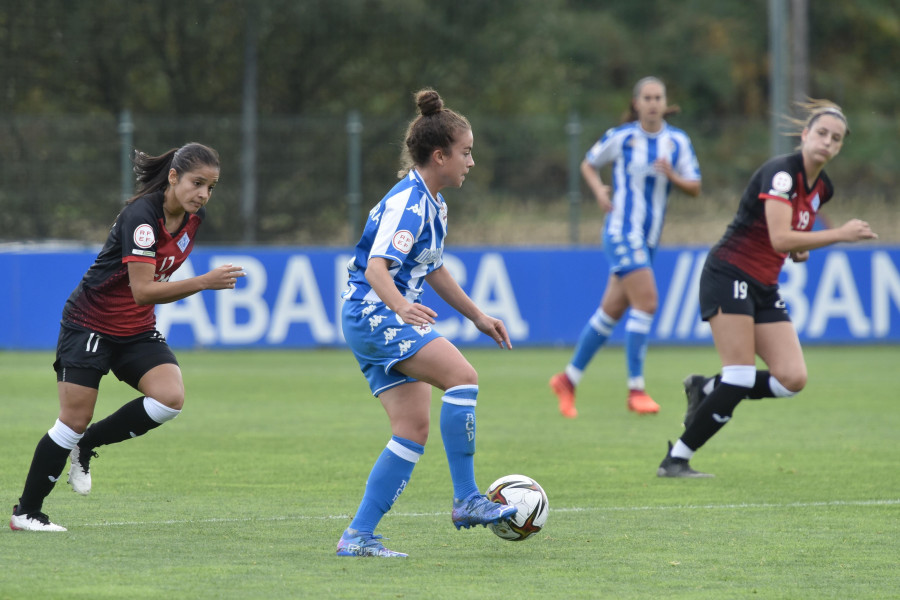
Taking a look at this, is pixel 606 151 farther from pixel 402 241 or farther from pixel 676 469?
pixel 402 241

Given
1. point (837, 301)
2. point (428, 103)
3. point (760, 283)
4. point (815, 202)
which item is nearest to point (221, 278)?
point (428, 103)

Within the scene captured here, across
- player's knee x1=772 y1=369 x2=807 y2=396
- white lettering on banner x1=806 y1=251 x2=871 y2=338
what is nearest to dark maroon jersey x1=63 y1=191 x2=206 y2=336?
player's knee x1=772 y1=369 x2=807 y2=396

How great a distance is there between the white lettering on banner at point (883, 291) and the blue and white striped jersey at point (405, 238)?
41.0 ft

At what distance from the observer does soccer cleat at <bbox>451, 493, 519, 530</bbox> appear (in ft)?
18.3

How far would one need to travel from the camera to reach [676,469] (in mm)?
7809

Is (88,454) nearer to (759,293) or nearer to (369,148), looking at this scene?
(759,293)

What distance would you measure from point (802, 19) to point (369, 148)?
828 cm

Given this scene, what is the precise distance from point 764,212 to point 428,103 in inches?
108

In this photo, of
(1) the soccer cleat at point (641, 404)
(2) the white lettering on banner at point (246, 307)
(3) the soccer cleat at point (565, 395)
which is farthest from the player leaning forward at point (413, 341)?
(2) the white lettering on banner at point (246, 307)

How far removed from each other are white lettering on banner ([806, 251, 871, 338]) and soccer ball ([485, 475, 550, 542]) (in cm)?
A: 1203

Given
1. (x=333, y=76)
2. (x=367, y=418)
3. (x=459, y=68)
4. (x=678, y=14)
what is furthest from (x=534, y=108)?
(x=367, y=418)

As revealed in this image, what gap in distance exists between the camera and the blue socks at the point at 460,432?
5539 millimetres

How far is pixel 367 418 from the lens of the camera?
10727mm

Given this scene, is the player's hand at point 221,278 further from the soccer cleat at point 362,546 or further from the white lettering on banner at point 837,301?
the white lettering on banner at point 837,301
